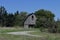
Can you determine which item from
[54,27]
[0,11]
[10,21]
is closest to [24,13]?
[0,11]

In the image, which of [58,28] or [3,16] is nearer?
[58,28]

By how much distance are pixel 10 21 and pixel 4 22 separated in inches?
101

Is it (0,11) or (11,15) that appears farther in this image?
(0,11)

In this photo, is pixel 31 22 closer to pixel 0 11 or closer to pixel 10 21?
pixel 10 21

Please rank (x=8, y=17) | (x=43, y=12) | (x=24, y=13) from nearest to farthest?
(x=8, y=17) → (x=43, y=12) → (x=24, y=13)

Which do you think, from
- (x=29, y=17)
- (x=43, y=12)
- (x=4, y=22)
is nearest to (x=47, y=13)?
(x=43, y=12)

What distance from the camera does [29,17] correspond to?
82188mm

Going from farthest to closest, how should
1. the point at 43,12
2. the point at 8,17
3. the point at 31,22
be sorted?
the point at 43,12, the point at 8,17, the point at 31,22

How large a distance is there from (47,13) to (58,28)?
192 feet

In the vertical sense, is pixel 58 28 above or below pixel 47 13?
below

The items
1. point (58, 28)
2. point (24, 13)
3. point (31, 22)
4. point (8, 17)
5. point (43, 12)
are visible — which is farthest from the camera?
point (24, 13)

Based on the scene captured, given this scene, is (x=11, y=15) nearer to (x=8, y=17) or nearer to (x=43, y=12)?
(x=8, y=17)

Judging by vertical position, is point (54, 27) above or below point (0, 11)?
below

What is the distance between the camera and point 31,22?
8194 centimetres
